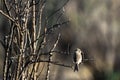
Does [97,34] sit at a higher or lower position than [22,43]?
higher

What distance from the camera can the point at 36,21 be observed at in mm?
5715

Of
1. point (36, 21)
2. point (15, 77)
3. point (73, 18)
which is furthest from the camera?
point (73, 18)

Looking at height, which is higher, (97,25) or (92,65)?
(97,25)

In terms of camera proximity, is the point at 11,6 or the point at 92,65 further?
the point at 92,65

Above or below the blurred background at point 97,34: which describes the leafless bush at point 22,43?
below

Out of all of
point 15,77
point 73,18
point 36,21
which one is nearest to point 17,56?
point 15,77

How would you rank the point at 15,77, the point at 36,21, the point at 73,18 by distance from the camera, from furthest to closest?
the point at 73,18 → the point at 36,21 → the point at 15,77

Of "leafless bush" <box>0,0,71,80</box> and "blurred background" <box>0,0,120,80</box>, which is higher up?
"blurred background" <box>0,0,120,80</box>

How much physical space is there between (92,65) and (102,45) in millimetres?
867

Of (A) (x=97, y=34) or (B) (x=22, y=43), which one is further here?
(A) (x=97, y=34)

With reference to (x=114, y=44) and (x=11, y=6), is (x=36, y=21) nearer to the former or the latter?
(x=11, y=6)

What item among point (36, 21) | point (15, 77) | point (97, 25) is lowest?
point (15, 77)

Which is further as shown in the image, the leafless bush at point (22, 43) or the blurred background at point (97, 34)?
the blurred background at point (97, 34)

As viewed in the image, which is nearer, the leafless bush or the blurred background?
the leafless bush
